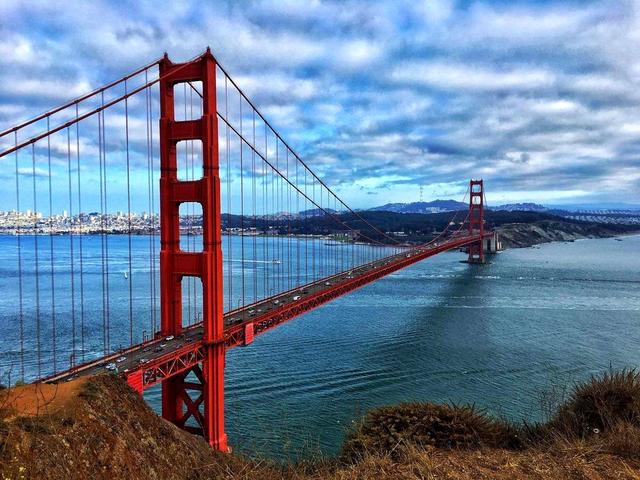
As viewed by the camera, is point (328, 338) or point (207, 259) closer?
point (207, 259)

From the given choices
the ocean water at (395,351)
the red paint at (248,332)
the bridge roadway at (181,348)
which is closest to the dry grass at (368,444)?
the ocean water at (395,351)

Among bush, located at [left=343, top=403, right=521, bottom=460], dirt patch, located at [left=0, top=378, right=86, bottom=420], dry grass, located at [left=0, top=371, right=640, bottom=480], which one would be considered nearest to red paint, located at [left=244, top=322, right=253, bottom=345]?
dry grass, located at [left=0, top=371, right=640, bottom=480]

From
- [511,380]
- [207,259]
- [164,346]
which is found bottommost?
[511,380]

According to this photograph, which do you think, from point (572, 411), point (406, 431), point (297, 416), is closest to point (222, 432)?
point (297, 416)

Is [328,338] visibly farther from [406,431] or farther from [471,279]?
[471,279]

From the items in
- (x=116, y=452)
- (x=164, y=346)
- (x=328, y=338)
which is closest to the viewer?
(x=116, y=452)

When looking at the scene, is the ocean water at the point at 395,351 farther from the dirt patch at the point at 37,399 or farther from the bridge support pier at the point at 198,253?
the dirt patch at the point at 37,399

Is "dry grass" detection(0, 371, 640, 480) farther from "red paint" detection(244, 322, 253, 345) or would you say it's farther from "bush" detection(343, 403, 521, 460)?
"red paint" detection(244, 322, 253, 345)
